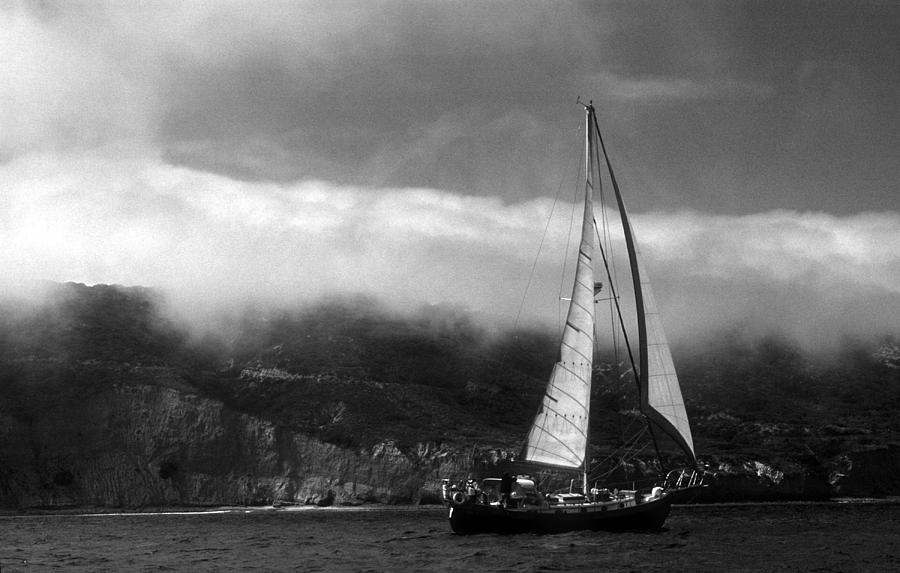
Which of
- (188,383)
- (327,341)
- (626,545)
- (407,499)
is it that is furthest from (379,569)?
(327,341)

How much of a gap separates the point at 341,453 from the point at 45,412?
152 feet

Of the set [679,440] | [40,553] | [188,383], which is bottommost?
[40,553]

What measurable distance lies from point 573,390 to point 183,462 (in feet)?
336

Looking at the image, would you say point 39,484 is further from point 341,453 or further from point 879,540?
point 879,540

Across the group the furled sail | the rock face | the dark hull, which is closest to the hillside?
the rock face

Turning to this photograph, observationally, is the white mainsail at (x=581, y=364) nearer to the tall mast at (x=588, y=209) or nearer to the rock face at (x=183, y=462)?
the tall mast at (x=588, y=209)

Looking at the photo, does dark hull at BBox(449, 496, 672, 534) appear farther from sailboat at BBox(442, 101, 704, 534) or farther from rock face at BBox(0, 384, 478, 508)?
rock face at BBox(0, 384, 478, 508)

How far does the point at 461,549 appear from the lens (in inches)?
2263

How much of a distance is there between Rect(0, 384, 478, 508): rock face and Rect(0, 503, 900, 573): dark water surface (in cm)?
5747

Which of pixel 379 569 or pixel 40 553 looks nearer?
pixel 379 569

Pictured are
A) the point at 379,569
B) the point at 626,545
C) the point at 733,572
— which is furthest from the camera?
the point at 626,545

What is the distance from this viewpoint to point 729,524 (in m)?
82.7

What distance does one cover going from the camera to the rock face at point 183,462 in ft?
473

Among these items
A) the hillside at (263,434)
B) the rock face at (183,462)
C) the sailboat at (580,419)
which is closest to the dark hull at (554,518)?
the sailboat at (580,419)
